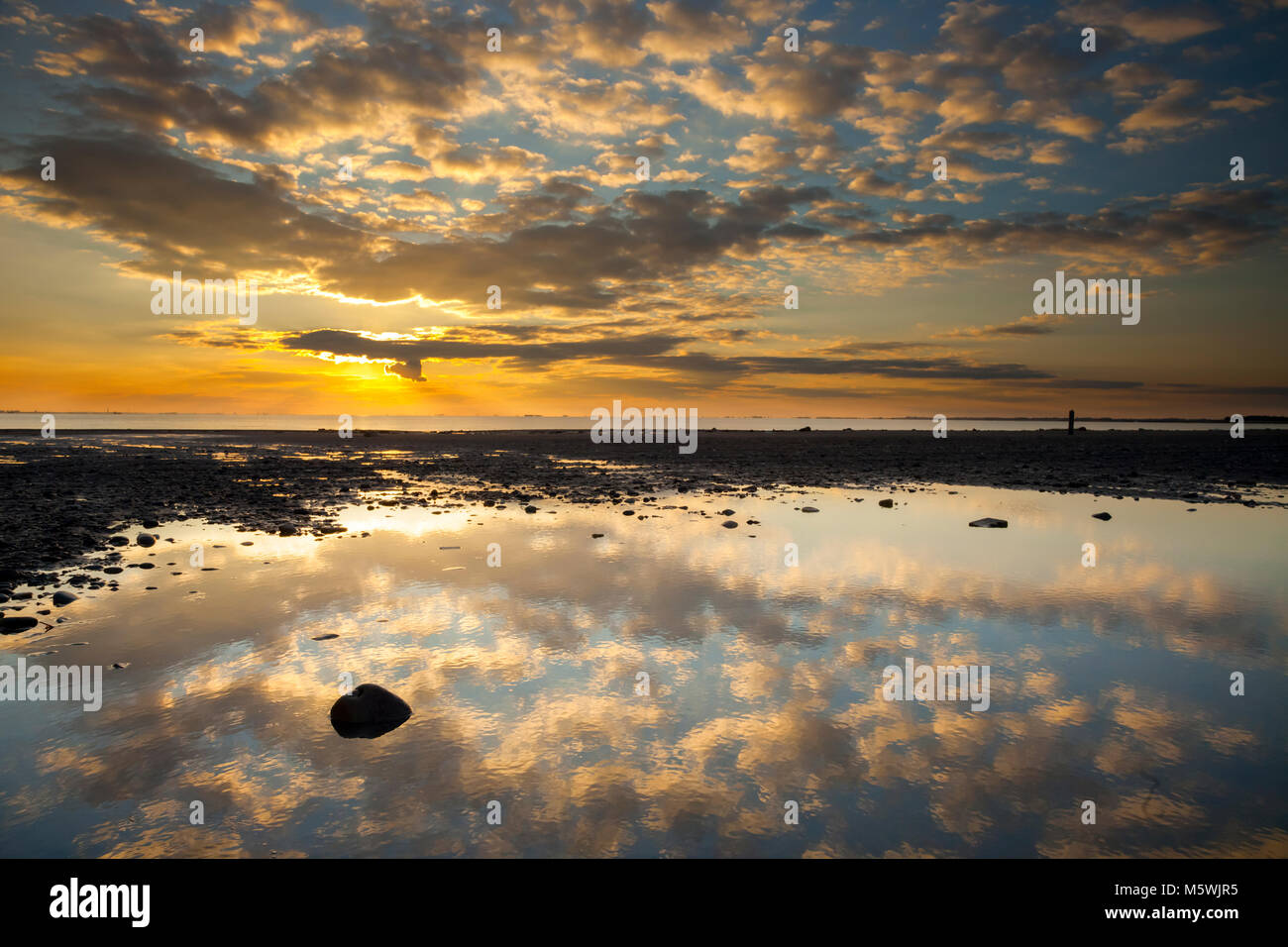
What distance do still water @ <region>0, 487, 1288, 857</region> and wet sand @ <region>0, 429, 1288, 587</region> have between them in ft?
19.2

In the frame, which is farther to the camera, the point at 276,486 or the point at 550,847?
the point at 276,486

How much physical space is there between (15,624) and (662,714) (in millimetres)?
9186

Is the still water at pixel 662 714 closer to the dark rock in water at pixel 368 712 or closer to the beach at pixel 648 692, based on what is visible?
the beach at pixel 648 692

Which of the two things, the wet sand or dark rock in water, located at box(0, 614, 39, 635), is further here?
the wet sand

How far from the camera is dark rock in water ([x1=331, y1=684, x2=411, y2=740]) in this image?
5.90 meters

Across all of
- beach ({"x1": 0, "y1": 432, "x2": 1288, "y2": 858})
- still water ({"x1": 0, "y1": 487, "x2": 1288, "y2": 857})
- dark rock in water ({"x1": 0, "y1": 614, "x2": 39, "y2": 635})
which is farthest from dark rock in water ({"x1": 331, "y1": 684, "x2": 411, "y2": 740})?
dark rock in water ({"x1": 0, "y1": 614, "x2": 39, "y2": 635})

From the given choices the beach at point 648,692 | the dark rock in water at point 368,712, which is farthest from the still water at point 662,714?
the dark rock in water at point 368,712

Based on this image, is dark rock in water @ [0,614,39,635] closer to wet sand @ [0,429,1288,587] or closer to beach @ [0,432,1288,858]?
beach @ [0,432,1288,858]

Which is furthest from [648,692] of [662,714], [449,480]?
[449,480]
